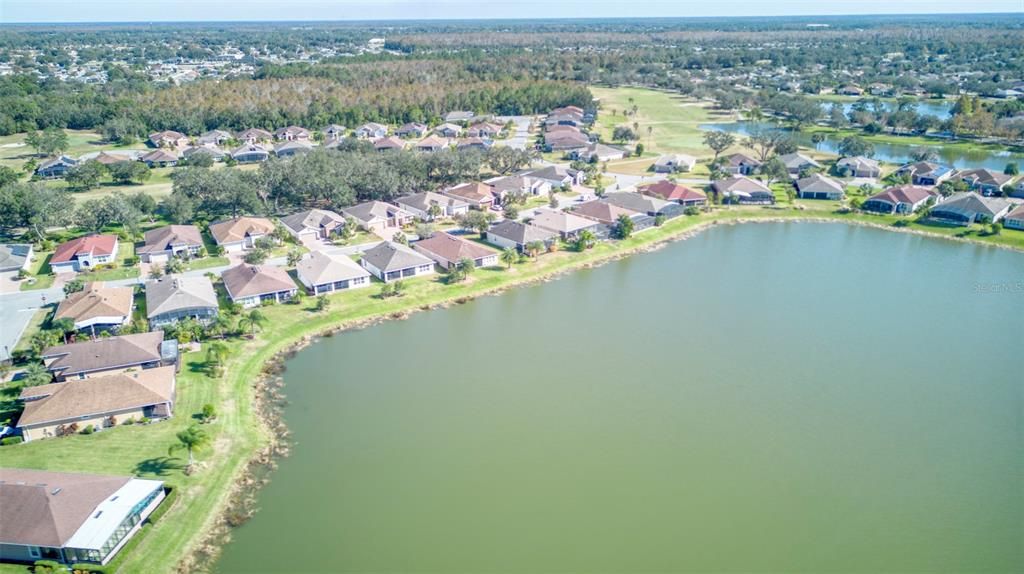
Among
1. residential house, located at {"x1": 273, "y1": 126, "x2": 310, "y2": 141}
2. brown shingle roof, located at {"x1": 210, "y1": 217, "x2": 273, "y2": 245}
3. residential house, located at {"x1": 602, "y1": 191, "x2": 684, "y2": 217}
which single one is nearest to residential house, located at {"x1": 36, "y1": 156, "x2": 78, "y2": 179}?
residential house, located at {"x1": 273, "y1": 126, "x2": 310, "y2": 141}

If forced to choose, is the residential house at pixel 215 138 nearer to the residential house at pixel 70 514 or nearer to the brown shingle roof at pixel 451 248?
the brown shingle roof at pixel 451 248

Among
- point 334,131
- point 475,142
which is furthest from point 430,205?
point 334,131

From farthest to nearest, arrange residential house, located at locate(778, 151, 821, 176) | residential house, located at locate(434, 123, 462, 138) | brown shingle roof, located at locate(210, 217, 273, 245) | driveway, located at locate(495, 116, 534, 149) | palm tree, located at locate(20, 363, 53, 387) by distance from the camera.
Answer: residential house, located at locate(434, 123, 462, 138) → driveway, located at locate(495, 116, 534, 149) → residential house, located at locate(778, 151, 821, 176) → brown shingle roof, located at locate(210, 217, 273, 245) → palm tree, located at locate(20, 363, 53, 387)

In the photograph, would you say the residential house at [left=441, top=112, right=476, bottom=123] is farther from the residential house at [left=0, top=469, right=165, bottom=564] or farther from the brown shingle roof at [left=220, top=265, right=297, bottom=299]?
the residential house at [left=0, top=469, right=165, bottom=564]

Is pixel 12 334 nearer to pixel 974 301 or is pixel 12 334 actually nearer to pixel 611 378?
pixel 611 378

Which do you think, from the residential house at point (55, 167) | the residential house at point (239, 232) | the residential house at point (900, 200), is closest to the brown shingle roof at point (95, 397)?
the residential house at point (239, 232)

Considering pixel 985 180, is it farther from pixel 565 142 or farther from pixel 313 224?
pixel 313 224

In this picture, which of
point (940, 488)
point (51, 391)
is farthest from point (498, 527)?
point (51, 391)
